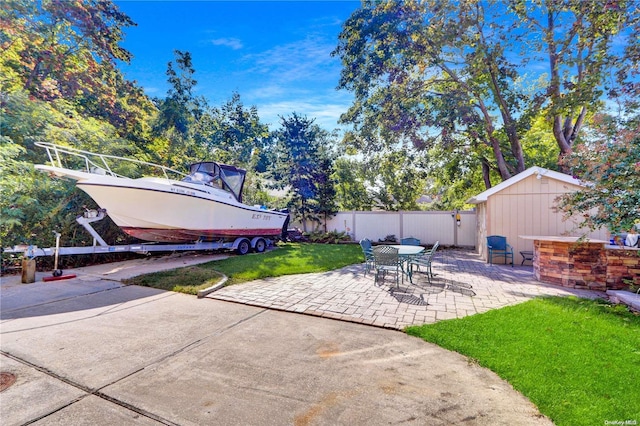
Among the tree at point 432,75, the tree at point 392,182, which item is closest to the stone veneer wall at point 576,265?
the tree at point 432,75

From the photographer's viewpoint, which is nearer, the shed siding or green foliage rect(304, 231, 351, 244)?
the shed siding

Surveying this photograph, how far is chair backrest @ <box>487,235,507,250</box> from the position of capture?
8.09 m

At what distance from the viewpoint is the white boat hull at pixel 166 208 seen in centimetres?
666

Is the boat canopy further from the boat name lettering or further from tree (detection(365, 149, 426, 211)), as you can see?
tree (detection(365, 149, 426, 211))

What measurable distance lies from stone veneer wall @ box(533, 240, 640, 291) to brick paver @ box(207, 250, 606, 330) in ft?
0.86

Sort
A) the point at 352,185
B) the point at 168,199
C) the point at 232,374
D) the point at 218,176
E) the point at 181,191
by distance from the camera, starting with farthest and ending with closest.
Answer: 1. the point at 352,185
2. the point at 218,176
3. the point at 181,191
4. the point at 168,199
5. the point at 232,374

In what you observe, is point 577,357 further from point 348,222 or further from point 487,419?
point 348,222

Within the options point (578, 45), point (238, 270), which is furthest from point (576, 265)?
point (578, 45)

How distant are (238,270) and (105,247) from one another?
363 cm

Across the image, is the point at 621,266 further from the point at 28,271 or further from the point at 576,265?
the point at 28,271

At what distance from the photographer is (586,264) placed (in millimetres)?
5469

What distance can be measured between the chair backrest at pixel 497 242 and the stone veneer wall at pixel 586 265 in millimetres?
1888

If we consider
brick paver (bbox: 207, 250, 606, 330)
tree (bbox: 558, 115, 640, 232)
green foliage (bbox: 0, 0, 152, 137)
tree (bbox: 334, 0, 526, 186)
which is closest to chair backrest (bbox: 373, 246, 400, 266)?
brick paver (bbox: 207, 250, 606, 330)

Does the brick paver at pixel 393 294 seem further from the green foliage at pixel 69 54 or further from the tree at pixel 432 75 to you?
the green foliage at pixel 69 54
